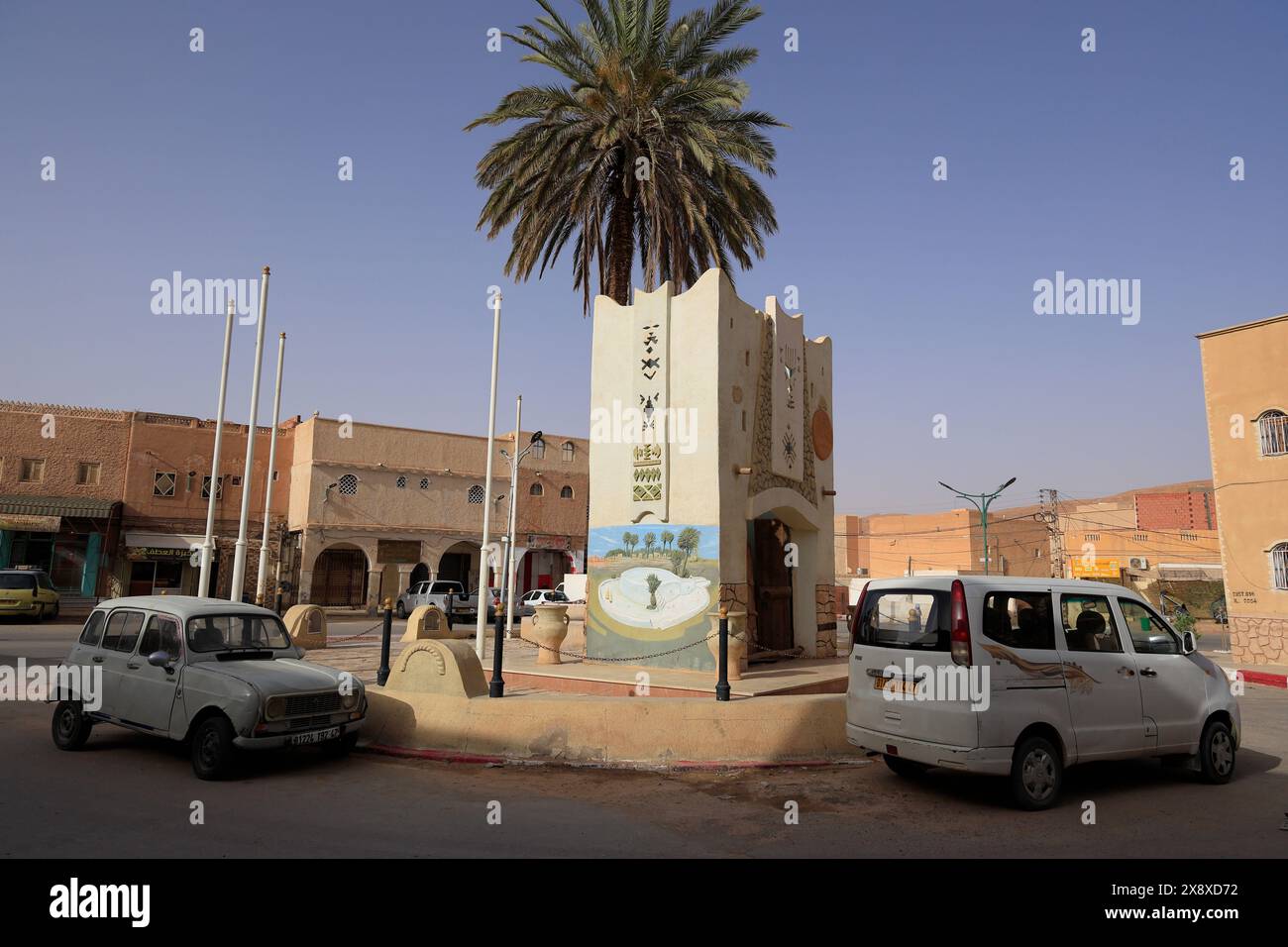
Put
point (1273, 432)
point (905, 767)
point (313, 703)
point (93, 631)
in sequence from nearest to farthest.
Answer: point (905, 767) < point (313, 703) < point (93, 631) < point (1273, 432)

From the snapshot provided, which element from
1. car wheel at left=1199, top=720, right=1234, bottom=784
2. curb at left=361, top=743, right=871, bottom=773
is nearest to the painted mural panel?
curb at left=361, top=743, right=871, bottom=773

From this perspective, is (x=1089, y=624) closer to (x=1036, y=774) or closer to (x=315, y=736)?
(x=1036, y=774)

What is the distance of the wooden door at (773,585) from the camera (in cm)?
1728

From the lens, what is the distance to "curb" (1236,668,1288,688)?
18.3 metres

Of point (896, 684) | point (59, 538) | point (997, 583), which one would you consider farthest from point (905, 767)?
point (59, 538)

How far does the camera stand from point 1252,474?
23375 millimetres

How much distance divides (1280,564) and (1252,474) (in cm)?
263

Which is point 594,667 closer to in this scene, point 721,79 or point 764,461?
point 764,461

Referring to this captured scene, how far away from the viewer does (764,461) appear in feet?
53.8

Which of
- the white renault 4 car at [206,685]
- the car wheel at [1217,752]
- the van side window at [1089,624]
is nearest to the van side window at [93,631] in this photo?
the white renault 4 car at [206,685]

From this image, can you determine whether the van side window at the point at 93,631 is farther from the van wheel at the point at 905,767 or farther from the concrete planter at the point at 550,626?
the van wheel at the point at 905,767

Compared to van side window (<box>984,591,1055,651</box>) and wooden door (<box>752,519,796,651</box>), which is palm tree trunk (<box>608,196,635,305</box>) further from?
van side window (<box>984,591,1055,651</box>)

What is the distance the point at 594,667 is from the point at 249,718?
Answer: 820 cm
